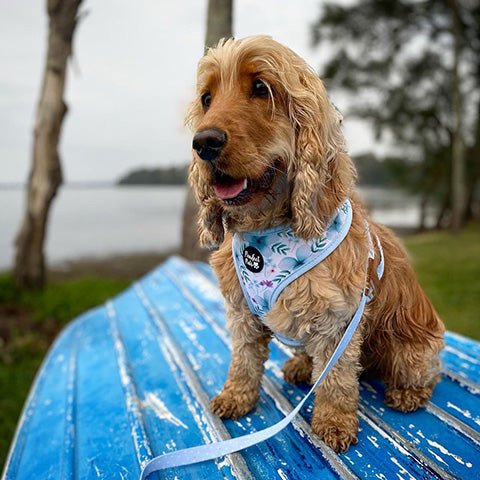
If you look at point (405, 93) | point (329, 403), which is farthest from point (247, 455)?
point (405, 93)

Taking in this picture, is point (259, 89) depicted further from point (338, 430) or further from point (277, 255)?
point (338, 430)

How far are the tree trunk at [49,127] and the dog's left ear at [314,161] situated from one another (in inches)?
237

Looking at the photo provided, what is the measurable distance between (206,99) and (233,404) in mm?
1604

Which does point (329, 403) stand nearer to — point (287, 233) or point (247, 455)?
point (247, 455)

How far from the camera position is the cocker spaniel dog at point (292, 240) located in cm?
169

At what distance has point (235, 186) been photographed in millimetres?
1673

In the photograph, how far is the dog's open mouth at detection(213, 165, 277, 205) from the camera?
1.66 metres

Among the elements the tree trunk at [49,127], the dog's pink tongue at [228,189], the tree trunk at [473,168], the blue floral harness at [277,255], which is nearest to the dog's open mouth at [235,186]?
the dog's pink tongue at [228,189]

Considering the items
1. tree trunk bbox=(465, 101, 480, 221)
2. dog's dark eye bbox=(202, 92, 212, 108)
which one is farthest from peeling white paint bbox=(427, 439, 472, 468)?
tree trunk bbox=(465, 101, 480, 221)

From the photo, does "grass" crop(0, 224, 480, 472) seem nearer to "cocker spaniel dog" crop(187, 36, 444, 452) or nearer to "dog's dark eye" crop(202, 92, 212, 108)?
"cocker spaniel dog" crop(187, 36, 444, 452)

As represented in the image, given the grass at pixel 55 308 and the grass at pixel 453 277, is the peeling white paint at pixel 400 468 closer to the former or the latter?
the grass at pixel 453 277

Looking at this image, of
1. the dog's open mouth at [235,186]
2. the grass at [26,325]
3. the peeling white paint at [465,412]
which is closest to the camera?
the dog's open mouth at [235,186]

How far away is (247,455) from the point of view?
1950mm

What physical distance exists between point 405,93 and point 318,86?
15.0 meters
